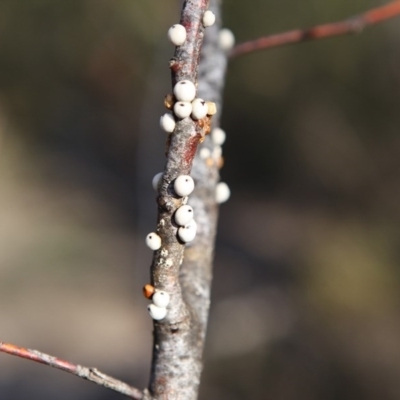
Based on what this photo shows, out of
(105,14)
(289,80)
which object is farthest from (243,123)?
(105,14)

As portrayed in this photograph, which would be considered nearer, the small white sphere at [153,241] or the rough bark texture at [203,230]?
the small white sphere at [153,241]

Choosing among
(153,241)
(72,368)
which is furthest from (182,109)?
(72,368)

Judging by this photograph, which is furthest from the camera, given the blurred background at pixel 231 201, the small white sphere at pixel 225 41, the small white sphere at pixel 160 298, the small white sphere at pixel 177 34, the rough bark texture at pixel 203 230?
the blurred background at pixel 231 201

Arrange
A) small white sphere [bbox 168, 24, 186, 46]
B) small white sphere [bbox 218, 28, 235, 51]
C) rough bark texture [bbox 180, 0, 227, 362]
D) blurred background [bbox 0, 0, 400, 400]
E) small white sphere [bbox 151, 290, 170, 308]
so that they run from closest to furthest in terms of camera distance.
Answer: small white sphere [bbox 168, 24, 186, 46] < small white sphere [bbox 151, 290, 170, 308] < rough bark texture [bbox 180, 0, 227, 362] < small white sphere [bbox 218, 28, 235, 51] < blurred background [bbox 0, 0, 400, 400]

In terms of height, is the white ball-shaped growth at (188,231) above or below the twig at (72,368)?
above

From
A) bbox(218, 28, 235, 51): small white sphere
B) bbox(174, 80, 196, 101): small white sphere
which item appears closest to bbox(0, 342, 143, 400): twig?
bbox(174, 80, 196, 101): small white sphere

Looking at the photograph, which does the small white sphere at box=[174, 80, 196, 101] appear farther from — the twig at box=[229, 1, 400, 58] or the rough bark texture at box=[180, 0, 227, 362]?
the twig at box=[229, 1, 400, 58]

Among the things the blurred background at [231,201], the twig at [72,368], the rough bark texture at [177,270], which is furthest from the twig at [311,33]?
the blurred background at [231,201]

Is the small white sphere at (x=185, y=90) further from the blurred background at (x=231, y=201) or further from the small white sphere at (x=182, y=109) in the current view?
the blurred background at (x=231, y=201)
